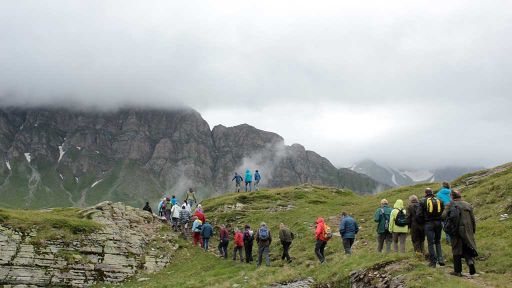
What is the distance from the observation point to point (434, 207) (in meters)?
23.4

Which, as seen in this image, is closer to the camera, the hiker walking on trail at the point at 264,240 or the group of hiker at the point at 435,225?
the group of hiker at the point at 435,225

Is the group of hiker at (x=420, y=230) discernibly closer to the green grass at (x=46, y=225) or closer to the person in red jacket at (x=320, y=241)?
the person in red jacket at (x=320, y=241)

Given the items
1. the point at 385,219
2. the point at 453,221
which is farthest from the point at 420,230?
the point at 385,219

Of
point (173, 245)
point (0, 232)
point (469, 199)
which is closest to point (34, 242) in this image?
point (0, 232)

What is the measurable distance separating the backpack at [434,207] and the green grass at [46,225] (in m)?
30.0

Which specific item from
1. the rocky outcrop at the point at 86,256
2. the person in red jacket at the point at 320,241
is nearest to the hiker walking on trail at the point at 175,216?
the rocky outcrop at the point at 86,256

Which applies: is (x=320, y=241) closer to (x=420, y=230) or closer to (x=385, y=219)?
(x=385, y=219)

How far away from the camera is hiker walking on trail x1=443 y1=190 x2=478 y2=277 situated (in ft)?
69.7

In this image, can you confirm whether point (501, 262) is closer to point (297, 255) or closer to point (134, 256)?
point (297, 255)

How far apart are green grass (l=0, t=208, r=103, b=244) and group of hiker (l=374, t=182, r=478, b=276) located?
2673 centimetres

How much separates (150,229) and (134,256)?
298 inches

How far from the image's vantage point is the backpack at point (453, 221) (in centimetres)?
2144

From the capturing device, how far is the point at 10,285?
3356cm

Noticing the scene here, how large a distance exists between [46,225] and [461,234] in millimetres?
34216
